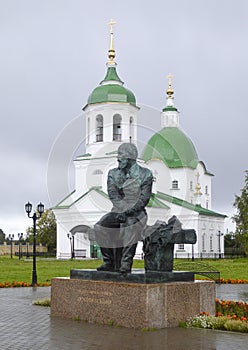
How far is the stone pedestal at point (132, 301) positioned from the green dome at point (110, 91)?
39.4 meters

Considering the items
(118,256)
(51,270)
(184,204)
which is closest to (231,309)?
(118,256)

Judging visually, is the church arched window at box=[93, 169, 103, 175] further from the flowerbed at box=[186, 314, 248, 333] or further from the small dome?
the flowerbed at box=[186, 314, 248, 333]

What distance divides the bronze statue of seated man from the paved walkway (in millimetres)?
1291

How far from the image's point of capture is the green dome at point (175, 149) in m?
58.7

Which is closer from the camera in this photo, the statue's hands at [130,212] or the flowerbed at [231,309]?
the statue's hands at [130,212]

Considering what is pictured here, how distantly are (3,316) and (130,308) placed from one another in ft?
9.50

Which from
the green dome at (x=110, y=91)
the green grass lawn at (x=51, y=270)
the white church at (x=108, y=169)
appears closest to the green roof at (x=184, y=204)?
the white church at (x=108, y=169)

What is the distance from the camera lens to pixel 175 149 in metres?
59.2

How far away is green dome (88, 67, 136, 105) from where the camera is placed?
50312 millimetres

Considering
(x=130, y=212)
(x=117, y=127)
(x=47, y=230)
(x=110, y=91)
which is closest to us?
(x=130, y=212)

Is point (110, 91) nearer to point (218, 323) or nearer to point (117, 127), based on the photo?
point (117, 127)

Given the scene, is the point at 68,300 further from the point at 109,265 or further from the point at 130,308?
the point at 130,308

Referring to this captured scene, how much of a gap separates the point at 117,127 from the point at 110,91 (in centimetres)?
324

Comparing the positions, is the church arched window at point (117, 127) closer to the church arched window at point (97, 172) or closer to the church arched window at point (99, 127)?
the church arched window at point (99, 127)
